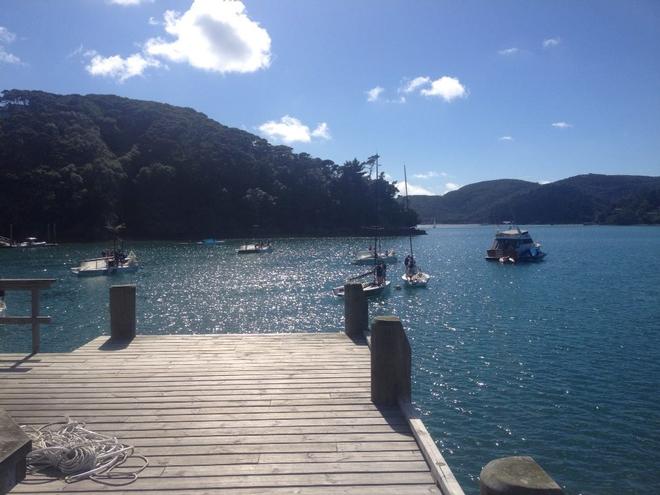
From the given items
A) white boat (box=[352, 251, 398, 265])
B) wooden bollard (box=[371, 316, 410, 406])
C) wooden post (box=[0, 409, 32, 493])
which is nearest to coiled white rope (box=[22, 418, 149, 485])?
wooden post (box=[0, 409, 32, 493])

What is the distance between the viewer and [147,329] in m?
23.4

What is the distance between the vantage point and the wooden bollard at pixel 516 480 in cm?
265

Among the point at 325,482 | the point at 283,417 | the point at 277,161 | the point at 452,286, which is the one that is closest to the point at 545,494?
the point at 325,482

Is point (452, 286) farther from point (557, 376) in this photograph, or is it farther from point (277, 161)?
point (277, 161)

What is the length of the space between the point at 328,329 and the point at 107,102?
156174 mm

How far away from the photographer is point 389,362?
18.9ft

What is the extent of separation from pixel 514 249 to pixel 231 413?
184 ft

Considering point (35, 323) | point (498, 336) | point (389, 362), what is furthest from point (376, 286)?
point (389, 362)

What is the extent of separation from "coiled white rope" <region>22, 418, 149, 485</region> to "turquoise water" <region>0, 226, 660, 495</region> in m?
6.23

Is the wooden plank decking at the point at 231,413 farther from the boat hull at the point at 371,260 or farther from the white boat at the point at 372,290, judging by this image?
the boat hull at the point at 371,260

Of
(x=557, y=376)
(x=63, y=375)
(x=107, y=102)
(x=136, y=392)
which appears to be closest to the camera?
(x=136, y=392)

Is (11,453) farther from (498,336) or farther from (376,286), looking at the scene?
(376,286)

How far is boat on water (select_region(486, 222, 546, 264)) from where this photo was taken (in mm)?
56812

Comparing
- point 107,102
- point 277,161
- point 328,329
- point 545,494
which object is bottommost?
point 328,329
